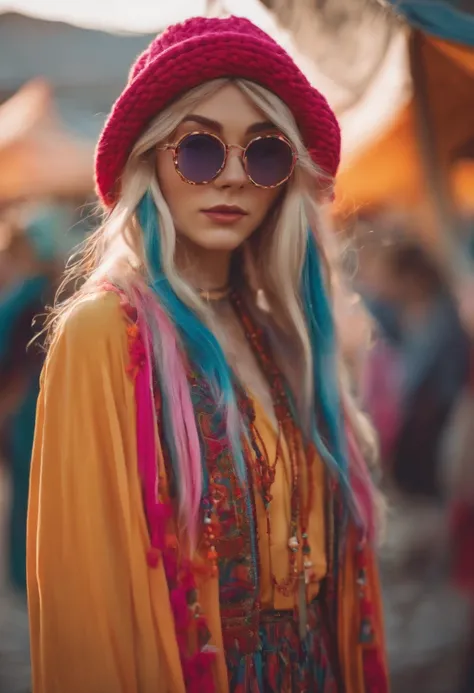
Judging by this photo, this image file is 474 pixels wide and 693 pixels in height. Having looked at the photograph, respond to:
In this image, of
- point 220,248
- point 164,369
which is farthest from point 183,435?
point 220,248

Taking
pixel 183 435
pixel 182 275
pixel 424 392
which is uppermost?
pixel 182 275

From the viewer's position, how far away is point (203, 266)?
152 centimetres

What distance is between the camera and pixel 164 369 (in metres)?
1.29

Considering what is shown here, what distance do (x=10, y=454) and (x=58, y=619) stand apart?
1829 millimetres

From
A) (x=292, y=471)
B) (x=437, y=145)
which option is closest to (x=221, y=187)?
(x=292, y=471)

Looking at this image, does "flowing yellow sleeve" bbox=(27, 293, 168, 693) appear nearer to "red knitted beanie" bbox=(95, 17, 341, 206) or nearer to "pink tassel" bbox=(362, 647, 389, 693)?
"red knitted beanie" bbox=(95, 17, 341, 206)

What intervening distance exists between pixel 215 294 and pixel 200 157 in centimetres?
32

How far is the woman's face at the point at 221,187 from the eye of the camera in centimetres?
Answer: 135

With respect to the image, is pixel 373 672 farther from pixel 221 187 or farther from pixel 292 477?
pixel 221 187

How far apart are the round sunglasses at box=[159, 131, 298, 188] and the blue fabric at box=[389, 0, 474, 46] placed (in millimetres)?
1064

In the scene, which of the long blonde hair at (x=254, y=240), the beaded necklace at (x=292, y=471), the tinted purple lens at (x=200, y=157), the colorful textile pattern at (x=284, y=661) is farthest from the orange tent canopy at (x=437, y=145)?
the colorful textile pattern at (x=284, y=661)

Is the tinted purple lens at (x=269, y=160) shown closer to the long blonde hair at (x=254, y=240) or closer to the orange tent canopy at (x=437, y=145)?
the long blonde hair at (x=254, y=240)

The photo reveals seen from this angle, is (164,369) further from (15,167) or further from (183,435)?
(15,167)

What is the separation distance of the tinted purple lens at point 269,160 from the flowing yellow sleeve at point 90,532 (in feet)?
1.30
